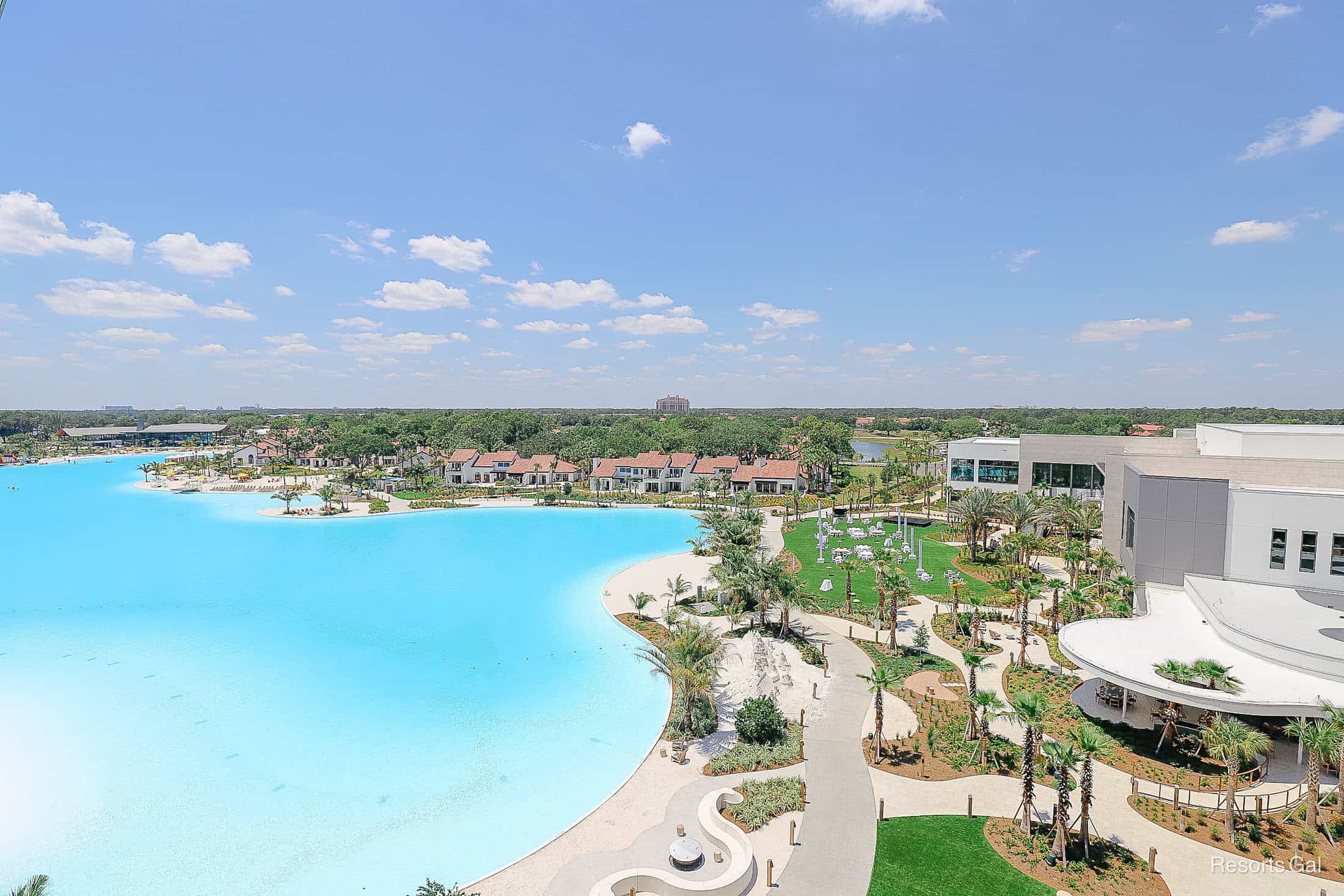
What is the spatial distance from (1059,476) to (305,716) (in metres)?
54.9

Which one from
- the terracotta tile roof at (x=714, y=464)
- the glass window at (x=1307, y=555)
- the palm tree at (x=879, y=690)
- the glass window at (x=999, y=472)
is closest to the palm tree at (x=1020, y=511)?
the glass window at (x=1307, y=555)

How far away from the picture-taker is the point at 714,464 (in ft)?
253

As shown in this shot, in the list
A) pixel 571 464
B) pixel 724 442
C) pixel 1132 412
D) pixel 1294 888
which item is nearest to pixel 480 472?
pixel 571 464

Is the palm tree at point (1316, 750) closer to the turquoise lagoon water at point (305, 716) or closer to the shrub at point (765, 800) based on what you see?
the shrub at point (765, 800)

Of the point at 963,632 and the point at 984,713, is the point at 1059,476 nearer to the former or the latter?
the point at 963,632

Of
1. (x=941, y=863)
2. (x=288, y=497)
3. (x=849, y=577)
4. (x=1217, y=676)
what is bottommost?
(x=941, y=863)

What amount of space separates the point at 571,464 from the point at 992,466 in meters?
51.9

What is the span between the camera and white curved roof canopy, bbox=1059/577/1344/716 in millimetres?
16828

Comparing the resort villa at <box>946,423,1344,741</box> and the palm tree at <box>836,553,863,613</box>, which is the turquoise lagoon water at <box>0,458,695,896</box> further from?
the resort villa at <box>946,423,1344,741</box>

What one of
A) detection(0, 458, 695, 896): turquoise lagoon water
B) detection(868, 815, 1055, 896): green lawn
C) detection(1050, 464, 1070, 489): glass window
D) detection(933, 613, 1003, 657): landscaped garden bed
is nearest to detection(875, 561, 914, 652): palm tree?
detection(933, 613, 1003, 657): landscaped garden bed

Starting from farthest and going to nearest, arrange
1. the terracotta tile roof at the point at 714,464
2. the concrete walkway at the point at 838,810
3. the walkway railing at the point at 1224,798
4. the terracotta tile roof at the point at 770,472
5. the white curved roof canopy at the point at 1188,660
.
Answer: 1. the terracotta tile roof at the point at 714,464
2. the terracotta tile roof at the point at 770,472
3. the white curved roof canopy at the point at 1188,660
4. the walkway railing at the point at 1224,798
5. the concrete walkway at the point at 838,810

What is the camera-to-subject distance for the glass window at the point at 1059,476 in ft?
167

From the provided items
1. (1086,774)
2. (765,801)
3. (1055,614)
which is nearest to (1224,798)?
(1086,774)

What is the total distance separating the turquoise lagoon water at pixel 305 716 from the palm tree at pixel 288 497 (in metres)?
18.7
